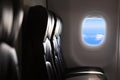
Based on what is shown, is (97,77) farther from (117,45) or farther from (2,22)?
(2,22)

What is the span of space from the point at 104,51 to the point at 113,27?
0.41 meters

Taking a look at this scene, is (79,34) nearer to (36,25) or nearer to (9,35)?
(36,25)

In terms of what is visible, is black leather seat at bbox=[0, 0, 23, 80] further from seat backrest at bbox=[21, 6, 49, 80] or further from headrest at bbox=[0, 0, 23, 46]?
seat backrest at bbox=[21, 6, 49, 80]

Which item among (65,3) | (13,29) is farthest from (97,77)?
(13,29)

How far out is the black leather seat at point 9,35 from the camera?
1039 millimetres

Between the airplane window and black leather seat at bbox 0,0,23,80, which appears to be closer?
black leather seat at bbox 0,0,23,80

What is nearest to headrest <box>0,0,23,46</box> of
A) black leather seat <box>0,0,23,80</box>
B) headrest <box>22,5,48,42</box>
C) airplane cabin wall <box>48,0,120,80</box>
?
black leather seat <box>0,0,23,80</box>

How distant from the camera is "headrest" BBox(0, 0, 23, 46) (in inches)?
40.5

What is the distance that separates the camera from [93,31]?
11.8 feet

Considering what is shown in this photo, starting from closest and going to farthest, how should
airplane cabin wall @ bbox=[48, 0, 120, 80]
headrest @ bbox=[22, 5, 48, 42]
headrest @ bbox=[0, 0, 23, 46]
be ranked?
headrest @ bbox=[0, 0, 23, 46] → headrest @ bbox=[22, 5, 48, 42] → airplane cabin wall @ bbox=[48, 0, 120, 80]

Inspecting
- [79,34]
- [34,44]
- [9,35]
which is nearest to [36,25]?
[34,44]

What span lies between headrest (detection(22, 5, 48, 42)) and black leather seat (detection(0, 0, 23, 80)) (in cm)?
62

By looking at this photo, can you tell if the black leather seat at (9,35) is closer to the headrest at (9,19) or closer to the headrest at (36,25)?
the headrest at (9,19)

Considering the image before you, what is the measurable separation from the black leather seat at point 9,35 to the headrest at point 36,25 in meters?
0.62
